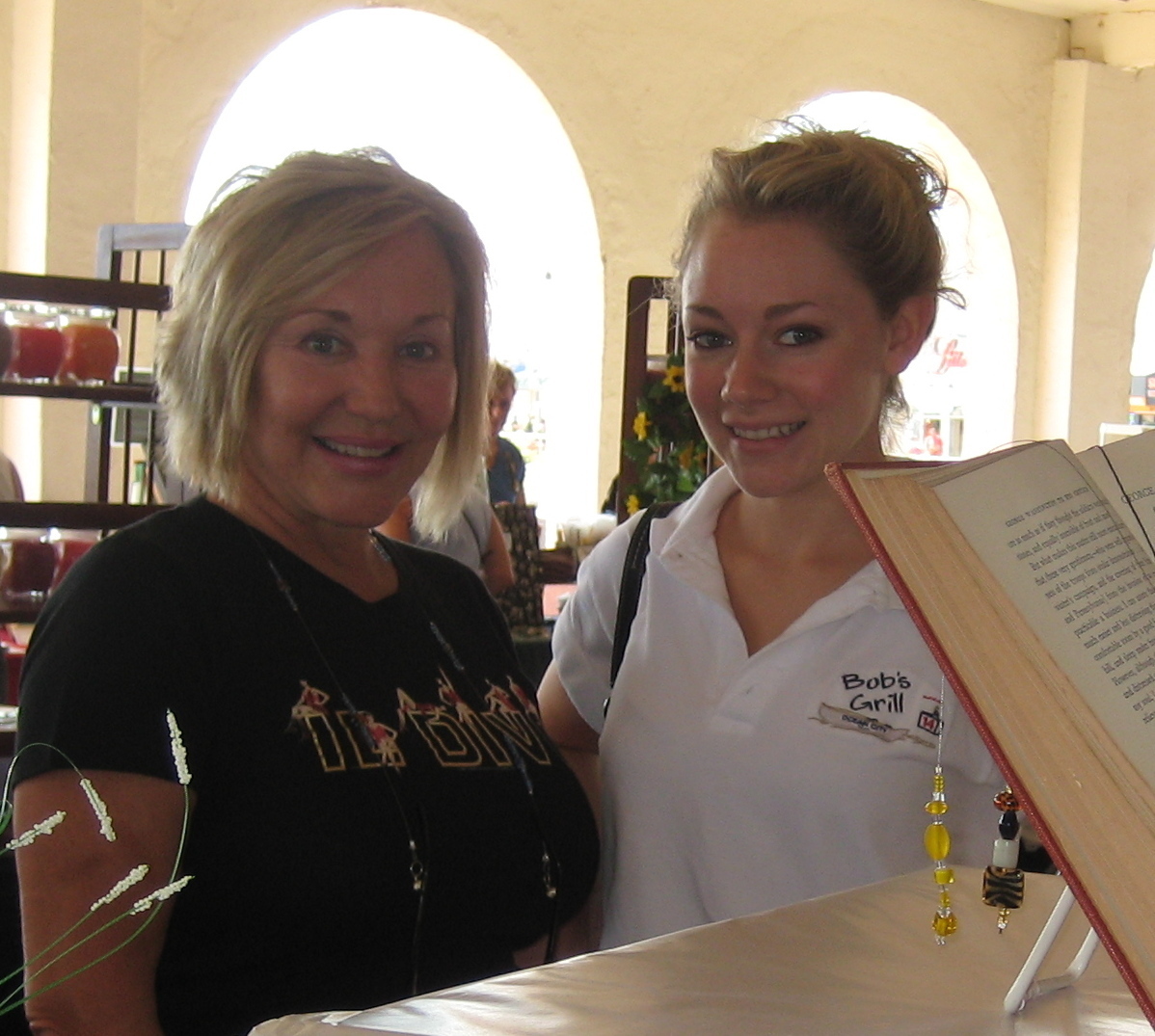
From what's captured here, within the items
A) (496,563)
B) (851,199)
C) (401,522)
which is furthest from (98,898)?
(496,563)

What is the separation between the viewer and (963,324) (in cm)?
1038

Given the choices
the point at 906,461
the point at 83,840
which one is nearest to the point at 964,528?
the point at 906,461

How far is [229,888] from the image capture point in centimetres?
127

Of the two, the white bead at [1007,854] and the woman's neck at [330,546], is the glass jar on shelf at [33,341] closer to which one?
the woman's neck at [330,546]

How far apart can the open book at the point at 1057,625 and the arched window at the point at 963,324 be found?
8.41m

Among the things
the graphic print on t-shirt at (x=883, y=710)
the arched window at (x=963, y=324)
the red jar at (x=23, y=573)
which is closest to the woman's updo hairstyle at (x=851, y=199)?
the graphic print on t-shirt at (x=883, y=710)

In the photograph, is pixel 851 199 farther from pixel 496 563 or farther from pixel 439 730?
pixel 496 563

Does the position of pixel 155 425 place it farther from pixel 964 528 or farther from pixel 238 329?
pixel 964 528

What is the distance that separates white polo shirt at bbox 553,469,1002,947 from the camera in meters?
1.51

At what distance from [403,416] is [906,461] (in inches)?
38.0

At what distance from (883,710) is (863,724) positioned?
3 centimetres

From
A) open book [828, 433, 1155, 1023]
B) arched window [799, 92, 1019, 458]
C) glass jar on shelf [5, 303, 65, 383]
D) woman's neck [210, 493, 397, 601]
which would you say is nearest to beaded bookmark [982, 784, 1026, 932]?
open book [828, 433, 1155, 1023]

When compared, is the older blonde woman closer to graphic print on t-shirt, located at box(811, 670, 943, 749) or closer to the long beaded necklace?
the long beaded necklace

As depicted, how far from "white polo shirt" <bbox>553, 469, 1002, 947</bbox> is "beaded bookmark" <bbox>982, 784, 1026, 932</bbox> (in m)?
0.62
